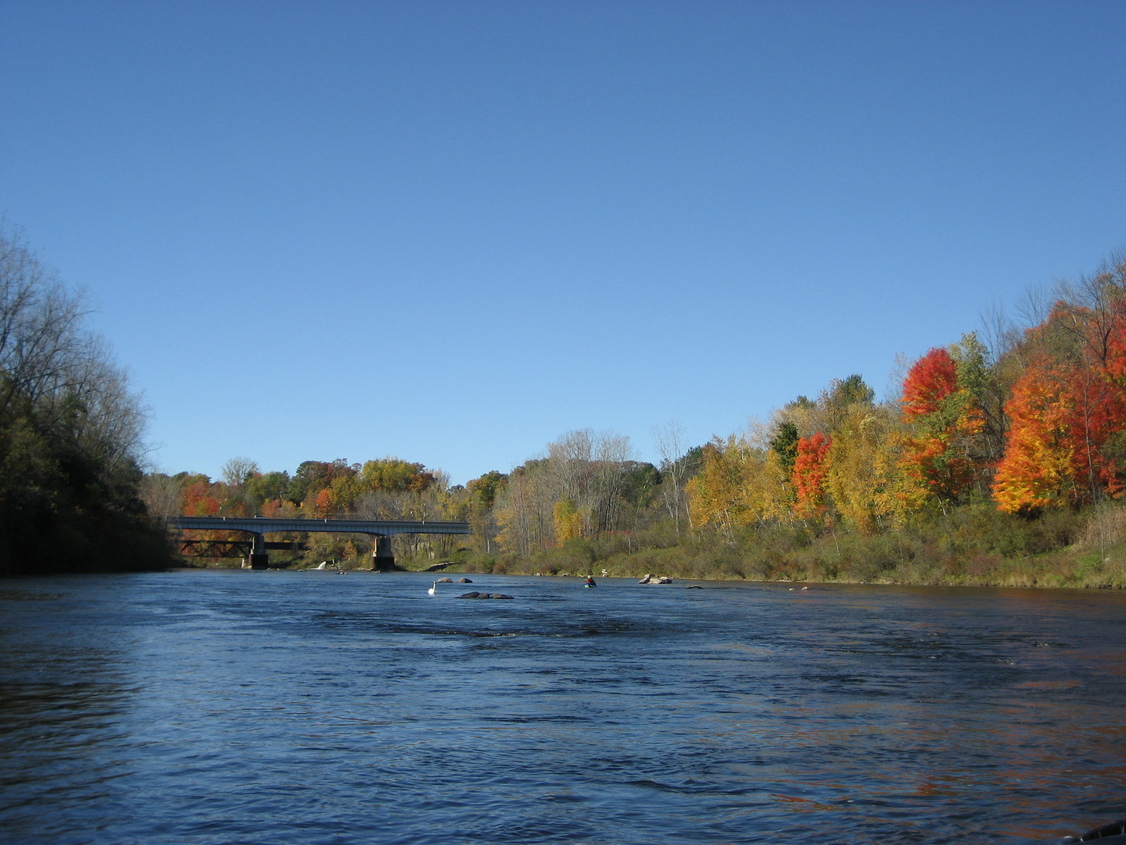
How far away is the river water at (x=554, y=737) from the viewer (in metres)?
7.40

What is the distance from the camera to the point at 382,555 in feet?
406

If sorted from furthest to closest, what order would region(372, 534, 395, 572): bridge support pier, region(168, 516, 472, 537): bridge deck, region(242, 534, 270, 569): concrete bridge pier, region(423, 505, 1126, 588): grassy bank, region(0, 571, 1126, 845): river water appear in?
region(372, 534, 395, 572): bridge support pier
region(242, 534, 270, 569): concrete bridge pier
region(168, 516, 472, 537): bridge deck
region(423, 505, 1126, 588): grassy bank
region(0, 571, 1126, 845): river water

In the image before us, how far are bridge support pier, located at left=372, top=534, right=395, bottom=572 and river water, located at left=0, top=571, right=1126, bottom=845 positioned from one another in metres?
102

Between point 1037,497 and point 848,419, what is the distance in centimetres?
2321

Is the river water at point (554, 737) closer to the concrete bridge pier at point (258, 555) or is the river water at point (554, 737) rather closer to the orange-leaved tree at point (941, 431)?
the orange-leaved tree at point (941, 431)

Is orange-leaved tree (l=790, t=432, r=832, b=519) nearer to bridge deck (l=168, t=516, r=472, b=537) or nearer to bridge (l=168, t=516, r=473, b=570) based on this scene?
bridge deck (l=168, t=516, r=472, b=537)

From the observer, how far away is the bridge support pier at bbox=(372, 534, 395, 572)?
12275 centimetres

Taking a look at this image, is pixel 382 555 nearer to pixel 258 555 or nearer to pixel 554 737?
pixel 258 555

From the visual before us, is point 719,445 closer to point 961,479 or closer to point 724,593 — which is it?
point 961,479

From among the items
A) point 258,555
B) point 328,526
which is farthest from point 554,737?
point 258,555

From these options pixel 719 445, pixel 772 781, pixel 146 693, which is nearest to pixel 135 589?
pixel 146 693

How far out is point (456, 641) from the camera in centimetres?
2158

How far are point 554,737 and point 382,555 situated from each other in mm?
116119

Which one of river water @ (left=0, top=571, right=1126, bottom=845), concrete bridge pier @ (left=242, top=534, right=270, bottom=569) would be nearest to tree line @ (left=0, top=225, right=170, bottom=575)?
river water @ (left=0, top=571, right=1126, bottom=845)
